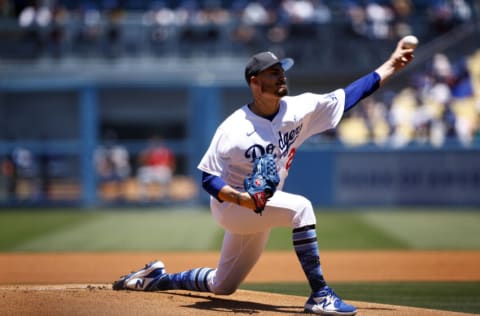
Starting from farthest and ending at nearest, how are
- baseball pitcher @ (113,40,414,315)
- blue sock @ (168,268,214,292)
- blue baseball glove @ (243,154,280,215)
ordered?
blue sock @ (168,268,214,292) → baseball pitcher @ (113,40,414,315) → blue baseball glove @ (243,154,280,215)

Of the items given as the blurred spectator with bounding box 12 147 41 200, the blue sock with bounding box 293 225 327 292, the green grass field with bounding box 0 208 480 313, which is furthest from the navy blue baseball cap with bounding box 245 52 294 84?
the blurred spectator with bounding box 12 147 41 200

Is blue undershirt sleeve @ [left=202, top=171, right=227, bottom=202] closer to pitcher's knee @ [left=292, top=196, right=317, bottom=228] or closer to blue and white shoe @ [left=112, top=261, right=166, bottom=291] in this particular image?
pitcher's knee @ [left=292, top=196, right=317, bottom=228]

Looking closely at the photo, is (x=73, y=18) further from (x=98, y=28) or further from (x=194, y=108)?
(x=194, y=108)

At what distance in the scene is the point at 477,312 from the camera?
612cm

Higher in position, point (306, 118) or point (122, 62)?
point (122, 62)

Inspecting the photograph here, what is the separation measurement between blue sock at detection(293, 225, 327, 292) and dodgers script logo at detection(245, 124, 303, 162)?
582 millimetres

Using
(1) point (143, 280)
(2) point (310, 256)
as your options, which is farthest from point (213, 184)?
(1) point (143, 280)

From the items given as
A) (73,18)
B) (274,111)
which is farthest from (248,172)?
(73,18)

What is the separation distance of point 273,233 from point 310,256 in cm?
804

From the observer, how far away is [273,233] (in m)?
13.6

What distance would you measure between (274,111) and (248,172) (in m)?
0.49

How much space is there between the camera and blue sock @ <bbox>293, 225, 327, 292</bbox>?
561 centimetres

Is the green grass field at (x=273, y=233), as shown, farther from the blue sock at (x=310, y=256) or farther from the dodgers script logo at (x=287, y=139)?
the dodgers script logo at (x=287, y=139)

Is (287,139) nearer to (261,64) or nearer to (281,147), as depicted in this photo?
(281,147)
